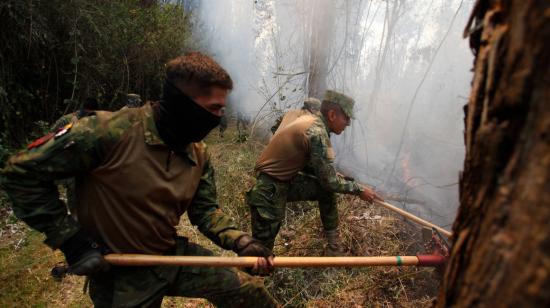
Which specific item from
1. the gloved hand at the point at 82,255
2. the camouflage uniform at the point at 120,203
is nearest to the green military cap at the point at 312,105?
the camouflage uniform at the point at 120,203

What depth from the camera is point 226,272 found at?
7.09ft

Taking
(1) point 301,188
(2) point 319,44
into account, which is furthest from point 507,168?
(2) point 319,44

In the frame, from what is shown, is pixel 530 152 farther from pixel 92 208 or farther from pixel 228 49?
pixel 228 49

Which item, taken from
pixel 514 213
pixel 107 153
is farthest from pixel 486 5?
pixel 107 153

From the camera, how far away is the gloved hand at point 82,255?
173 centimetres

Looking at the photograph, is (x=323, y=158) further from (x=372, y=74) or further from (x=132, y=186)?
(x=372, y=74)

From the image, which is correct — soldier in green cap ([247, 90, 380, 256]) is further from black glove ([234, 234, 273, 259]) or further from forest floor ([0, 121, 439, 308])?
black glove ([234, 234, 273, 259])

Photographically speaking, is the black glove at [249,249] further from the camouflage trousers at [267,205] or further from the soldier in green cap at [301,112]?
the soldier in green cap at [301,112]

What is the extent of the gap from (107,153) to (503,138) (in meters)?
1.77

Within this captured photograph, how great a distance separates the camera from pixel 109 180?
1.79 m

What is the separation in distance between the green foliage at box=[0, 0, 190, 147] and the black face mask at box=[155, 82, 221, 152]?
5.89 m

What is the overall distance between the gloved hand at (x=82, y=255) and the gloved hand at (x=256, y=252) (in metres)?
0.78

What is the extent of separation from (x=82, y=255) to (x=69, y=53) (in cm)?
722

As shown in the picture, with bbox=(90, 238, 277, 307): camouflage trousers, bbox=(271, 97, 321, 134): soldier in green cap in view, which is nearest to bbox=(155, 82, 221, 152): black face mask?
bbox=(90, 238, 277, 307): camouflage trousers
